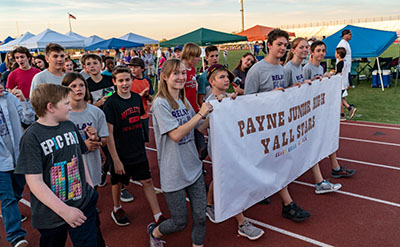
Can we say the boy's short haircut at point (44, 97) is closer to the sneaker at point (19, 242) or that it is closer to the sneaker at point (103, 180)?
the sneaker at point (19, 242)

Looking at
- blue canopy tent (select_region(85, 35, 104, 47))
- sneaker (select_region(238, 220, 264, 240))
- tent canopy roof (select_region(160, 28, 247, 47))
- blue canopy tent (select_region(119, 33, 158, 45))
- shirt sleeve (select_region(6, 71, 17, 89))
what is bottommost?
sneaker (select_region(238, 220, 264, 240))

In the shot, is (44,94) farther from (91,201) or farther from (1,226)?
(1,226)

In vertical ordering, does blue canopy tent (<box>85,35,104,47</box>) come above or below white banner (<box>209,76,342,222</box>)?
above

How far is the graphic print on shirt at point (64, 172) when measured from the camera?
2189 mm

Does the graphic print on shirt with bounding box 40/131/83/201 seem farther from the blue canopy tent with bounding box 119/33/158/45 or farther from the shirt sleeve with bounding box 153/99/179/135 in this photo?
the blue canopy tent with bounding box 119/33/158/45

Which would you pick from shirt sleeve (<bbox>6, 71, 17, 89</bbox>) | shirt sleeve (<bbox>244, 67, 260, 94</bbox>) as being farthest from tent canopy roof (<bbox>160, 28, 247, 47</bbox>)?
shirt sleeve (<bbox>244, 67, 260, 94</bbox>)

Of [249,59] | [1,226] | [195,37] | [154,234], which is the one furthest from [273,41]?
[195,37]

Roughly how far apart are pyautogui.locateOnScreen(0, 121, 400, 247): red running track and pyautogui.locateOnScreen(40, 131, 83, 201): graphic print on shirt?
4.75 feet

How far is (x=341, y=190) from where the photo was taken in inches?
179

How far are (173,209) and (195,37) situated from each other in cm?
1266

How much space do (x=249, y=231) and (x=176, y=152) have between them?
1.38m

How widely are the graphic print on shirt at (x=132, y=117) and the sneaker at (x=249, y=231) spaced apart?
1.69 metres

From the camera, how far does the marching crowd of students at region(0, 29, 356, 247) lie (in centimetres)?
219

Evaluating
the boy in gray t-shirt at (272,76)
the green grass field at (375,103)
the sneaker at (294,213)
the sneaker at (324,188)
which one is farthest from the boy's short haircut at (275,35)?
the green grass field at (375,103)
